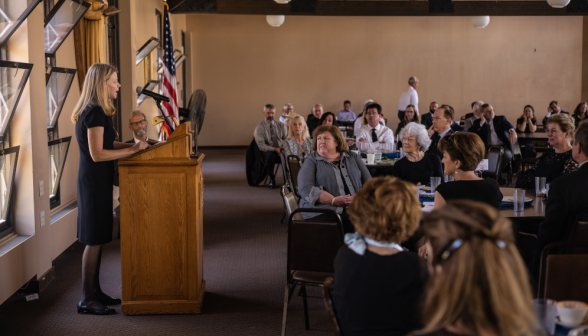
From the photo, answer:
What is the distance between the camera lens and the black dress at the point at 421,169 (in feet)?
15.8

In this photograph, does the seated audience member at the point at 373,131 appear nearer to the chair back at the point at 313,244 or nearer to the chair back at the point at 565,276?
the chair back at the point at 313,244

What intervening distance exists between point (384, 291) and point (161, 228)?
84.7 inches

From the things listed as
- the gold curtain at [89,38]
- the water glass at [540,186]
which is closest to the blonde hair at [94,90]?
the gold curtain at [89,38]

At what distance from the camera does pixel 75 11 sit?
16.4 ft

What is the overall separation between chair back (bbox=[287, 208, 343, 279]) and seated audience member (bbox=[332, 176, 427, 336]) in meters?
1.10

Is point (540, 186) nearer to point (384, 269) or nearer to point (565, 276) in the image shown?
point (565, 276)

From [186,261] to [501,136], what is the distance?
7.27m

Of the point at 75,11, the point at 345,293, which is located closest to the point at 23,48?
the point at 75,11

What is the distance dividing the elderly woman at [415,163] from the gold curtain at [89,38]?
3.22m

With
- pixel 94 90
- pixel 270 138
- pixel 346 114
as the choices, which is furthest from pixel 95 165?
pixel 346 114

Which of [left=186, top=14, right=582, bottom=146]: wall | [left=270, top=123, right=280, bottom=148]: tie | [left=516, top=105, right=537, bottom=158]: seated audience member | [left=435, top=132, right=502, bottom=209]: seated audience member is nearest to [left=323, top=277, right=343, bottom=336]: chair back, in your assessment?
A: [left=435, top=132, right=502, bottom=209]: seated audience member

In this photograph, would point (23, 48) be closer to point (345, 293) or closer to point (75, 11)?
point (75, 11)

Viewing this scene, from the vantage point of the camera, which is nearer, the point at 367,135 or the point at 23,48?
the point at 23,48

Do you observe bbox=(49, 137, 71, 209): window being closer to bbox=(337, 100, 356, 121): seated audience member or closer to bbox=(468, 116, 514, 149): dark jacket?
bbox=(468, 116, 514, 149): dark jacket
